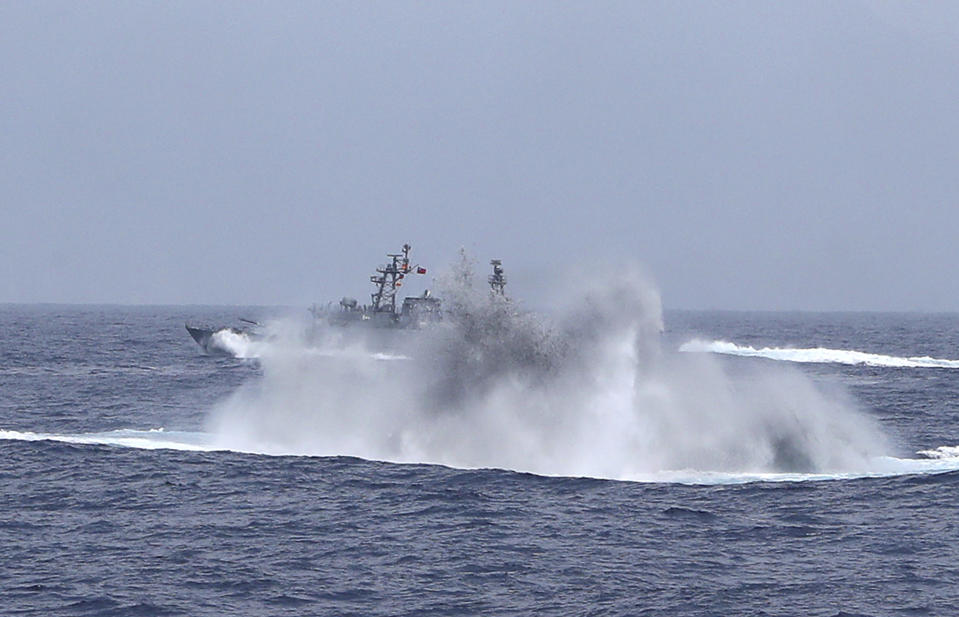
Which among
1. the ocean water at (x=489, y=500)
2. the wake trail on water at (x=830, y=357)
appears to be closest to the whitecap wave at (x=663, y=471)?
the ocean water at (x=489, y=500)

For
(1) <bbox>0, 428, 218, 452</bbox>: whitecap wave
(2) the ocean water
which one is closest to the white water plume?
(2) the ocean water

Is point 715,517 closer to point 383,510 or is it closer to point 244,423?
point 383,510

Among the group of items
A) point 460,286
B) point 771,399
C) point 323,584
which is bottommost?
point 323,584

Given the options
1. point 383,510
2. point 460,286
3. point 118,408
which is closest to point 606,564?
point 383,510

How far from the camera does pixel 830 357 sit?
121m

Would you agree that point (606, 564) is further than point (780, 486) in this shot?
No

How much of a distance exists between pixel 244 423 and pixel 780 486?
23717 millimetres

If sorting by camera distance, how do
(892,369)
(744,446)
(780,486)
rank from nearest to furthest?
(780,486)
(744,446)
(892,369)

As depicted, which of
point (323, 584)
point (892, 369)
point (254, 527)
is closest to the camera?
point (323, 584)

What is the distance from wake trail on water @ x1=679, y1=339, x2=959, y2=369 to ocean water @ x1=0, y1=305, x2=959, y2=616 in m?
52.8

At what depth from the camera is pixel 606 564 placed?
92.3ft

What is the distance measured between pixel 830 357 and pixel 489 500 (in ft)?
303

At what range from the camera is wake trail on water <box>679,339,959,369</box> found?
11100cm

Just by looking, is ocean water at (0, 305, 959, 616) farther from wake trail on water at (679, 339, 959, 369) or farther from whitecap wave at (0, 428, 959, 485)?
wake trail on water at (679, 339, 959, 369)
